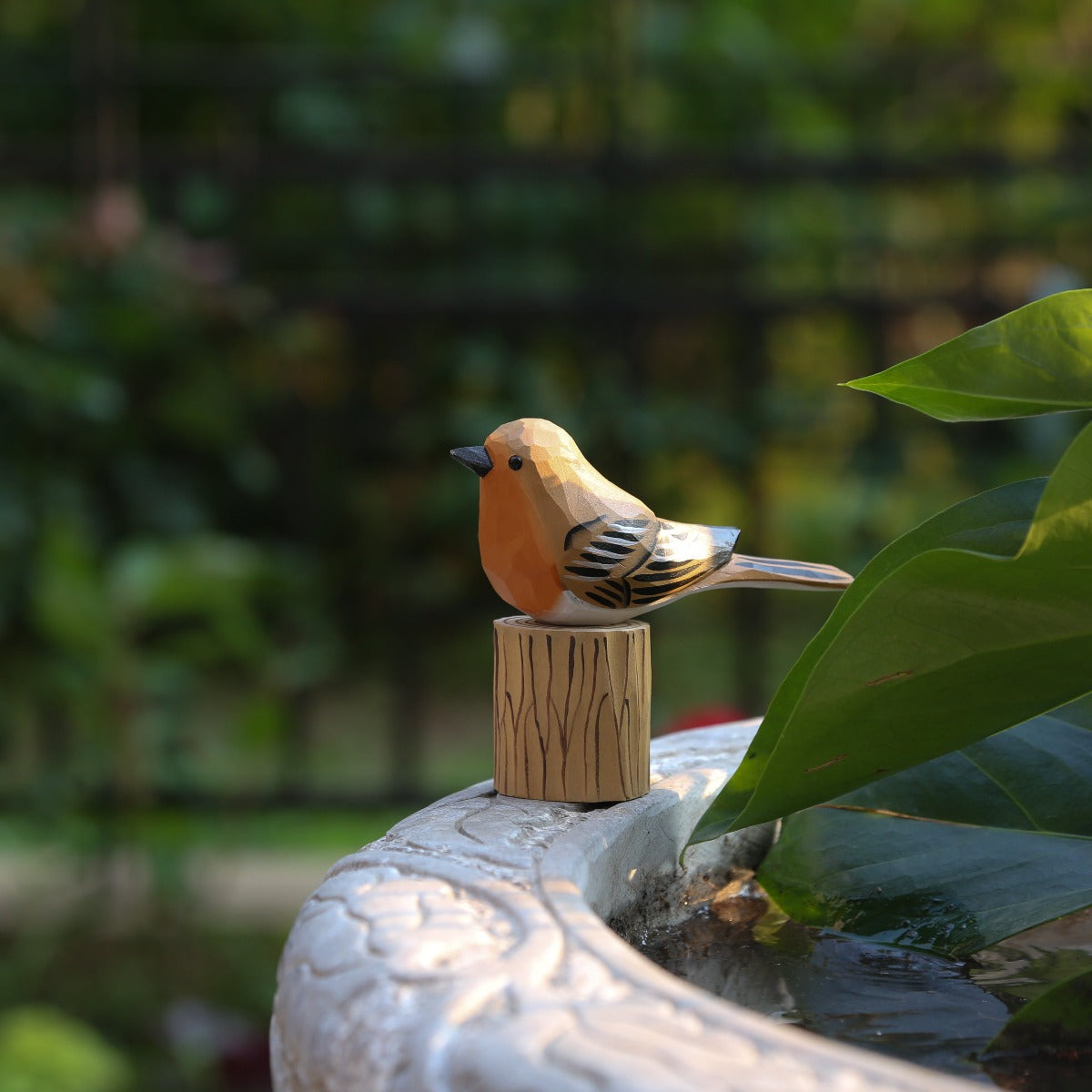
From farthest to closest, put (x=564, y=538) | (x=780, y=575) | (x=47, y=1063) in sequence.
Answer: (x=47, y=1063)
(x=780, y=575)
(x=564, y=538)

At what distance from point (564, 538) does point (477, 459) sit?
3.5 inches

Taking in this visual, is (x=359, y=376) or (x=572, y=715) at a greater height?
(x=359, y=376)

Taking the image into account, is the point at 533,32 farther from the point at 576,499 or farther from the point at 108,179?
the point at 576,499

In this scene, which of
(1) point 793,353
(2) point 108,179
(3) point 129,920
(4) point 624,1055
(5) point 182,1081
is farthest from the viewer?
(1) point 793,353

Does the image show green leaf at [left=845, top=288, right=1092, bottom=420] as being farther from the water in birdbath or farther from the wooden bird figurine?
the water in birdbath

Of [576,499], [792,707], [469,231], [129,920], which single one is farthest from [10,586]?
[792,707]

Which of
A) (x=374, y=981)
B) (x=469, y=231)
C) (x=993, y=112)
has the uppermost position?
(x=993, y=112)

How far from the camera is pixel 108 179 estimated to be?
336 cm

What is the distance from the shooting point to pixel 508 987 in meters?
0.55

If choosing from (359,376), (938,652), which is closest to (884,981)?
(938,652)

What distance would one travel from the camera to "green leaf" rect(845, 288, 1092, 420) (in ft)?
2.32

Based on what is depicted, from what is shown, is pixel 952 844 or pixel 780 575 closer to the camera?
pixel 952 844

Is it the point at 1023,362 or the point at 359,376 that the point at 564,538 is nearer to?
the point at 1023,362

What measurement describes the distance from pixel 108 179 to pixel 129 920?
6.37 feet
